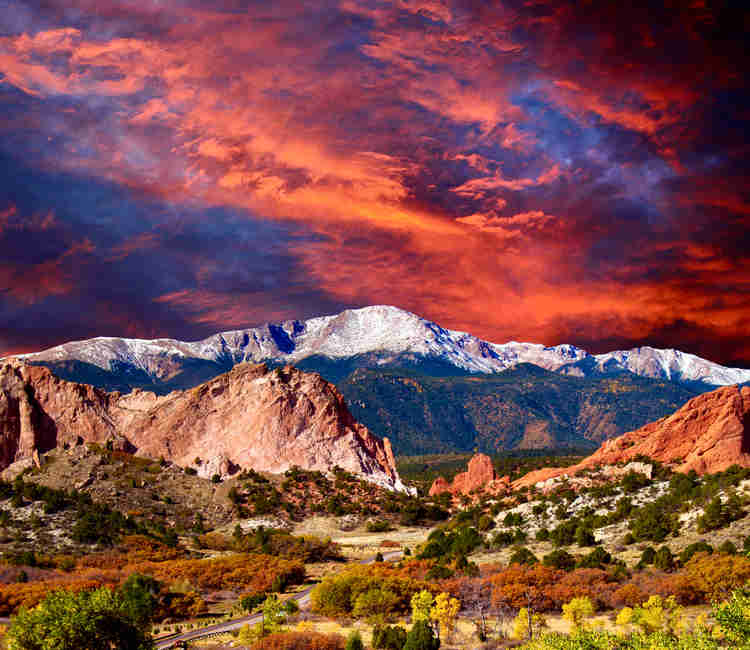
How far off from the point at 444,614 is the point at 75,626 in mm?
18872

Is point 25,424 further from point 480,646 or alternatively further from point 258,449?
point 480,646

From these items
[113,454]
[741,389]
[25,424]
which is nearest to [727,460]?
[741,389]

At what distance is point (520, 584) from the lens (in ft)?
135

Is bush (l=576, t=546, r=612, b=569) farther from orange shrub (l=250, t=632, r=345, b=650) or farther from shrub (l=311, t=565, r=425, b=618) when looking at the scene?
orange shrub (l=250, t=632, r=345, b=650)

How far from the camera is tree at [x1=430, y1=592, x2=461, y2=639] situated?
3394cm

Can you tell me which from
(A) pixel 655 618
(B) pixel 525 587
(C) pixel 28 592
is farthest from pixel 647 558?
(C) pixel 28 592

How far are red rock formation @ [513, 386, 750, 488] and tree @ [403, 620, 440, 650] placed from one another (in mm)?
58935

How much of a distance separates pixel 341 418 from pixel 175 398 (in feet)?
102

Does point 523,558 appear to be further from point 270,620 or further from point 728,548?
point 270,620

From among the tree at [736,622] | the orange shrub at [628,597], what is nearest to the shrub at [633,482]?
the orange shrub at [628,597]

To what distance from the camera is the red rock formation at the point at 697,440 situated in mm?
77500

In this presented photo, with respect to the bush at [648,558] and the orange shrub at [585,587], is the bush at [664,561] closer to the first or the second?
the bush at [648,558]

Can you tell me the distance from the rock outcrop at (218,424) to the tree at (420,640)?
7604 cm

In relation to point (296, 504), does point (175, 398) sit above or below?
above
